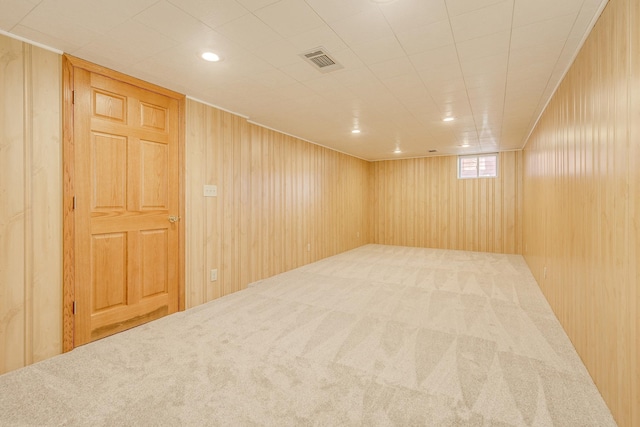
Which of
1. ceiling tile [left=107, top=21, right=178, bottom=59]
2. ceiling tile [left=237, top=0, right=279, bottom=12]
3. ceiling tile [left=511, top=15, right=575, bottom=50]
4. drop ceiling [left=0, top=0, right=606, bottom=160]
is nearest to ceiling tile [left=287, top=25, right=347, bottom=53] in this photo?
drop ceiling [left=0, top=0, right=606, bottom=160]

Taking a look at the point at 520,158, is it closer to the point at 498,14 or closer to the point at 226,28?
the point at 498,14

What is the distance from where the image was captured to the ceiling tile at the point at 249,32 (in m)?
1.96

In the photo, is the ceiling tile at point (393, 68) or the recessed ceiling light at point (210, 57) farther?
the ceiling tile at point (393, 68)

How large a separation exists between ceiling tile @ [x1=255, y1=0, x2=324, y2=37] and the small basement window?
6.45m

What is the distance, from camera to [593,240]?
6.61 ft

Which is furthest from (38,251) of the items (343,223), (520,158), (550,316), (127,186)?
(520,158)

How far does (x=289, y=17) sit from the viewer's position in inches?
75.2

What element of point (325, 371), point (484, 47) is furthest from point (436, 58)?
point (325, 371)

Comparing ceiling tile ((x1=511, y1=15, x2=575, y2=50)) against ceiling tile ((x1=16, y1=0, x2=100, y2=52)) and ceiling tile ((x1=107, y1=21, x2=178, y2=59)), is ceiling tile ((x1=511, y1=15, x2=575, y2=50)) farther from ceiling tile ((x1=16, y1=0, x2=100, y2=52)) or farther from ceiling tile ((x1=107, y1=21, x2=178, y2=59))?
ceiling tile ((x1=16, y1=0, x2=100, y2=52))

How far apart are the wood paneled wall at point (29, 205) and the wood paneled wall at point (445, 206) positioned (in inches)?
283

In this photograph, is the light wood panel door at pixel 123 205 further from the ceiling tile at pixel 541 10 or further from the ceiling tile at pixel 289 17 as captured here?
the ceiling tile at pixel 541 10

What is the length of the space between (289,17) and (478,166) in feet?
22.0

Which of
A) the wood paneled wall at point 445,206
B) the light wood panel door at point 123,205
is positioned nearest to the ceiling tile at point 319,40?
the light wood panel door at point 123,205

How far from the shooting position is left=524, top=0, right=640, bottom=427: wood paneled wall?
4.80 ft
